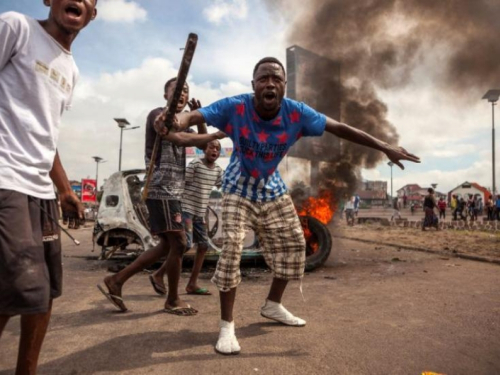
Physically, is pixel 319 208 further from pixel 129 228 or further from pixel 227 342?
pixel 227 342

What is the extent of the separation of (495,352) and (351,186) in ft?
31.2

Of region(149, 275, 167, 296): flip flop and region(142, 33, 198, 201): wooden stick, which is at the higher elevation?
region(142, 33, 198, 201): wooden stick

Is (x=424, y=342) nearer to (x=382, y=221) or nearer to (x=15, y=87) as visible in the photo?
(x=15, y=87)

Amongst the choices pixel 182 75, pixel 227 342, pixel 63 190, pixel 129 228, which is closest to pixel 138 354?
pixel 227 342

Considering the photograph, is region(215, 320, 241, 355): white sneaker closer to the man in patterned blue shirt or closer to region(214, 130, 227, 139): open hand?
the man in patterned blue shirt

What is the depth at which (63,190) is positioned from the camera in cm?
224

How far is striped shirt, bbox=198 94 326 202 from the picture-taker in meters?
3.11

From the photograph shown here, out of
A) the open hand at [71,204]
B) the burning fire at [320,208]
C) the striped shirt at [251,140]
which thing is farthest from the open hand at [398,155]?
the burning fire at [320,208]

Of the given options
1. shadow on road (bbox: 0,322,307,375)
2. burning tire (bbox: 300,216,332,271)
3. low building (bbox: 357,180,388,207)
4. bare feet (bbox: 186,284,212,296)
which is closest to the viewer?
shadow on road (bbox: 0,322,307,375)

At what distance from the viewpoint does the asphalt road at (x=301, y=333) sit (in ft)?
8.10

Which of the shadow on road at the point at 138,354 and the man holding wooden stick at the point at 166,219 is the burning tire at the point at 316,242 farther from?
the shadow on road at the point at 138,354

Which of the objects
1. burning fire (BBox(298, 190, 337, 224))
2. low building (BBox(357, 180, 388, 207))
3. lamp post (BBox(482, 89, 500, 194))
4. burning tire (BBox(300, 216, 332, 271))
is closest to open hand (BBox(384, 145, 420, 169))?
burning tire (BBox(300, 216, 332, 271))

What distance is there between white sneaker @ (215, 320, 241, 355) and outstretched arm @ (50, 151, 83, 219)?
4.02ft

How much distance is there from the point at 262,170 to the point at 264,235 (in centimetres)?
54
